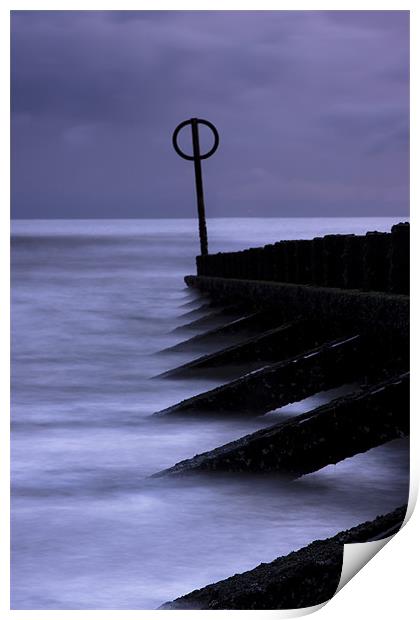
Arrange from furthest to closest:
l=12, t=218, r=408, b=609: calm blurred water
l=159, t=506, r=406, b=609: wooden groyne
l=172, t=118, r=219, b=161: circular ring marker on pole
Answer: l=172, t=118, r=219, b=161: circular ring marker on pole, l=12, t=218, r=408, b=609: calm blurred water, l=159, t=506, r=406, b=609: wooden groyne

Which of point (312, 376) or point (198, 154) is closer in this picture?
point (312, 376)

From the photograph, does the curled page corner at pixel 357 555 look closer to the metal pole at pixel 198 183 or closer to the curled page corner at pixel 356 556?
the curled page corner at pixel 356 556

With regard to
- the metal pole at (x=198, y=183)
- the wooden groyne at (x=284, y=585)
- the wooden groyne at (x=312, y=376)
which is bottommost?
the wooden groyne at (x=284, y=585)

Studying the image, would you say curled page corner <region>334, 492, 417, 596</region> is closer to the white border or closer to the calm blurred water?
the white border

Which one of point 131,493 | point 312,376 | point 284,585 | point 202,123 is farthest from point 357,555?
point 202,123

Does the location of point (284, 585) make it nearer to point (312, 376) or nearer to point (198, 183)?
point (312, 376)

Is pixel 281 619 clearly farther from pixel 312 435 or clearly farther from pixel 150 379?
pixel 150 379

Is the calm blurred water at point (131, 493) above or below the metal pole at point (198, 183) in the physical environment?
below

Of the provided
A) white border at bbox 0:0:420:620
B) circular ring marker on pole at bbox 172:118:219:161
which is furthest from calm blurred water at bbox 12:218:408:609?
circular ring marker on pole at bbox 172:118:219:161

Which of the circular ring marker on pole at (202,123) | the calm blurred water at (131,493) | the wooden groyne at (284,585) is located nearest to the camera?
the wooden groyne at (284,585)

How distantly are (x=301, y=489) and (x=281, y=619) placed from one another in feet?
2.77

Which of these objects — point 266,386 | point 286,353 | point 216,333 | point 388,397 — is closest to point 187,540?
point 388,397

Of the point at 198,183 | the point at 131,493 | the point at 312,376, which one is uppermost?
the point at 198,183
